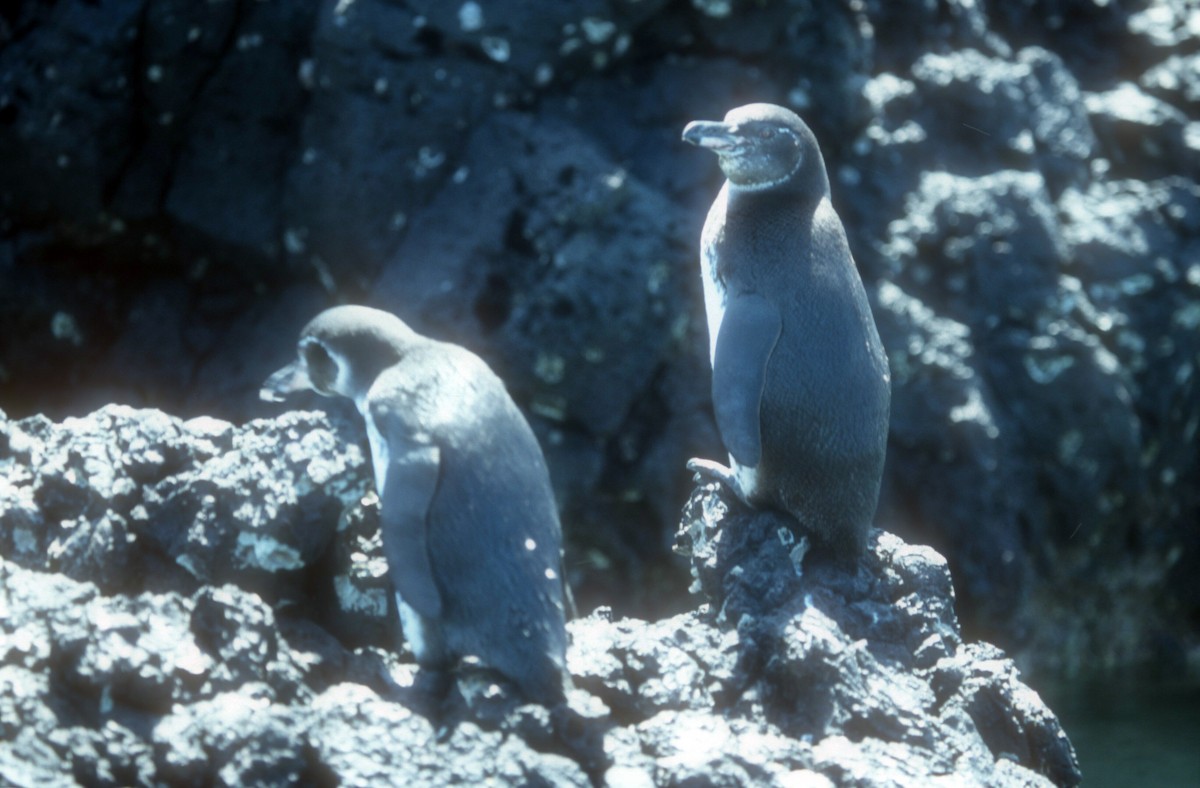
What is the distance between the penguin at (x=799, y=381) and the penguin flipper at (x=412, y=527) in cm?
102

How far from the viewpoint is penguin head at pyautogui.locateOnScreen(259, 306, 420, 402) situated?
12.8 feet

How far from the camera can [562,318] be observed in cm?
648

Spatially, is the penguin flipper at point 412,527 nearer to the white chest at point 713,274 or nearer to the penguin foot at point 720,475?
the penguin foot at point 720,475

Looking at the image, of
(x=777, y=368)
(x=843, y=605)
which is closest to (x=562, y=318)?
(x=777, y=368)

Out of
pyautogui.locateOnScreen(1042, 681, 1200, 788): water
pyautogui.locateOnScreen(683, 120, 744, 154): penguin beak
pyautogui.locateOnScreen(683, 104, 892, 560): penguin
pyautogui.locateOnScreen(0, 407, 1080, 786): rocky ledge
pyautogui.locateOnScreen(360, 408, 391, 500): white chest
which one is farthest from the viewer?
pyautogui.locateOnScreen(1042, 681, 1200, 788): water

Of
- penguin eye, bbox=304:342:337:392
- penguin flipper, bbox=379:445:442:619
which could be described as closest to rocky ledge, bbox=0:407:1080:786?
penguin flipper, bbox=379:445:442:619

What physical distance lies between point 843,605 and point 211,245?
4.54 meters

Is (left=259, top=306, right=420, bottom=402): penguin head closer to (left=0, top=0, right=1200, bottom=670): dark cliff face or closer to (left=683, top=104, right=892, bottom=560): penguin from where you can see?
(left=683, top=104, right=892, bottom=560): penguin

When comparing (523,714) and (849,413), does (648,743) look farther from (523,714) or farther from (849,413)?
(849,413)

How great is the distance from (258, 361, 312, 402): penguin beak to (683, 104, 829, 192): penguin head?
1.39 m

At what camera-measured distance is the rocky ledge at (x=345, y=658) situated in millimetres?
2998

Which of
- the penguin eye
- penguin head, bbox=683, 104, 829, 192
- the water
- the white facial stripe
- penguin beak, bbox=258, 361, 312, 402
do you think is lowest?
the water

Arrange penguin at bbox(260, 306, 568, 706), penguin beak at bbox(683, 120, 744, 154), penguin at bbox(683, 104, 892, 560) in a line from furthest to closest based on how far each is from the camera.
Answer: penguin beak at bbox(683, 120, 744, 154) < penguin at bbox(683, 104, 892, 560) < penguin at bbox(260, 306, 568, 706)

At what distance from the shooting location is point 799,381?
13.4 feet
